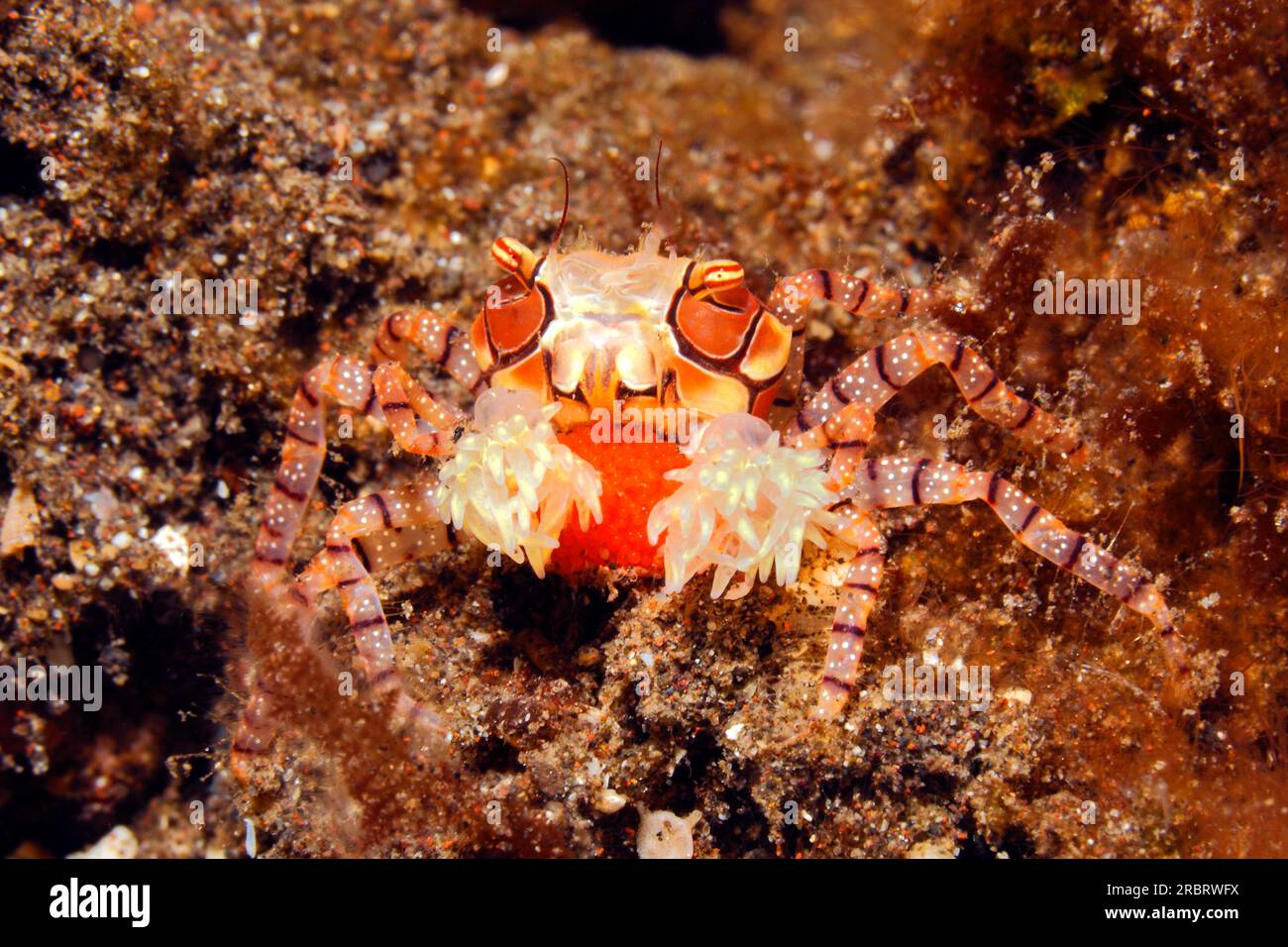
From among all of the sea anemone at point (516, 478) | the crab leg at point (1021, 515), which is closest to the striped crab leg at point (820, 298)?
the crab leg at point (1021, 515)

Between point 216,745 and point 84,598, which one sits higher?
point 84,598

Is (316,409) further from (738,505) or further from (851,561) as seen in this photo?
(851,561)

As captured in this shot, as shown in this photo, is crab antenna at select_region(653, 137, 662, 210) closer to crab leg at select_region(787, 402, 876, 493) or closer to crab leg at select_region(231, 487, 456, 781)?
crab leg at select_region(787, 402, 876, 493)

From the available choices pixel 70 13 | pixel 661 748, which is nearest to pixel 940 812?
pixel 661 748
